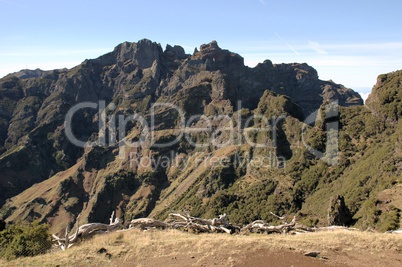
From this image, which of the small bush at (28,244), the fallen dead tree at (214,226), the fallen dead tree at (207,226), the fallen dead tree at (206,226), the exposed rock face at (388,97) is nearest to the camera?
the small bush at (28,244)

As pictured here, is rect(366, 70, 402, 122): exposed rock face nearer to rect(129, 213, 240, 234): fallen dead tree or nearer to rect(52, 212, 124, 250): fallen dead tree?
rect(129, 213, 240, 234): fallen dead tree

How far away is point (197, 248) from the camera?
60.6 feet

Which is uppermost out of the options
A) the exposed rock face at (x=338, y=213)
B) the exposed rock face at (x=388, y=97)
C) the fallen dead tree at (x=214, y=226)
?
the exposed rock face at (x=388, y=97)

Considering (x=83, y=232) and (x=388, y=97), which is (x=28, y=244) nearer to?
(x=83, y=232)

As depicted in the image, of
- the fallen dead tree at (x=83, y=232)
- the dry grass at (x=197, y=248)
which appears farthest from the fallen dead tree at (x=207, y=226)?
the fallen dead tree at (x=83, y=232)

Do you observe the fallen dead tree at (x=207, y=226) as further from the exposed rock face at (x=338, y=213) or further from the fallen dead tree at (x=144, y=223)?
→ the exposed rock face at (x=338, y=213)

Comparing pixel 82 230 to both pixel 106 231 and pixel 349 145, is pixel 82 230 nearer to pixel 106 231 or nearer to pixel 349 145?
pixel 106 231

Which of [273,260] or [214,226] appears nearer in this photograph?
[273,260]

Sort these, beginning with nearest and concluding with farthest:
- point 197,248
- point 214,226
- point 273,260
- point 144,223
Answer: point 273,260 < point 197,248 < point 144,223 < point 214,226

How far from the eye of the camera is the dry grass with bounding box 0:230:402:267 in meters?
17.2

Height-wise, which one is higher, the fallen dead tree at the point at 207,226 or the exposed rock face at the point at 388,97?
the exposed rock face at the point at 388,97

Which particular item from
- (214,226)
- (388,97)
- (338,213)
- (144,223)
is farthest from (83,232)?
(388,97)

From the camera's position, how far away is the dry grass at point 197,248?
56.5 ft

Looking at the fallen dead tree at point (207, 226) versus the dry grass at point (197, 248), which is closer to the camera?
the dry grass at point (197, 248)
